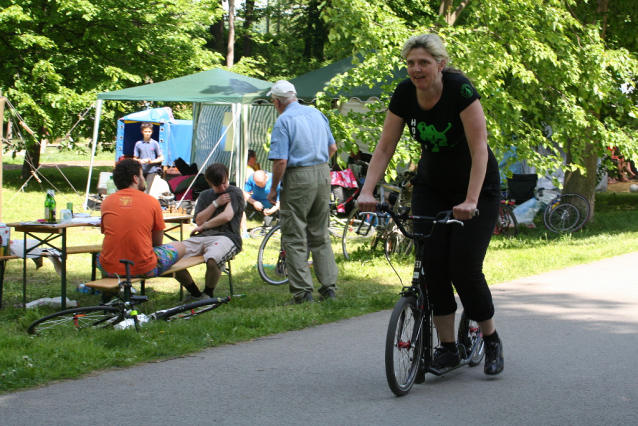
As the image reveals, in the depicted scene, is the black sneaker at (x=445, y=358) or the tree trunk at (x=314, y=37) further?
the tree trunk at (x=314, y=37)

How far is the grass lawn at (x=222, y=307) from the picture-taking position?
4.53 metres

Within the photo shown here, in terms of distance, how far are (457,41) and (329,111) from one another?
1.97 meters

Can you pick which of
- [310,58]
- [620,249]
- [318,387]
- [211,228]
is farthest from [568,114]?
[310,58]

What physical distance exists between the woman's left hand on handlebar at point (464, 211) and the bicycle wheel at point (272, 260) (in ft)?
14.8

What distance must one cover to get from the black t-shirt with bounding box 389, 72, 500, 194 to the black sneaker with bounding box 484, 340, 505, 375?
97 cm

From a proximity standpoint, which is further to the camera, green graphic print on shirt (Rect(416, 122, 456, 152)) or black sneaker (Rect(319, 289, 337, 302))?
black sneaker (Rect(319, 289, 337, 302))

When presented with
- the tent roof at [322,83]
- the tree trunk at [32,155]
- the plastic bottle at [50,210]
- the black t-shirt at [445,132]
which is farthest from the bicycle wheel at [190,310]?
the tree trunk at [32,155]

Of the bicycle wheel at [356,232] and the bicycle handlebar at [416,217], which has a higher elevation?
the bicycle handlebar at [416,217]

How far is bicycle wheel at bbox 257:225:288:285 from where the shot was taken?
8180 millimetres

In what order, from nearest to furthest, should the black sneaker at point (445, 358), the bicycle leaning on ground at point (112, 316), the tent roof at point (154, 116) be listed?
the black sneaker at point (445, 358), the bicycle leaning on ground at point (112, 316), the tent roof at point (154, 116)

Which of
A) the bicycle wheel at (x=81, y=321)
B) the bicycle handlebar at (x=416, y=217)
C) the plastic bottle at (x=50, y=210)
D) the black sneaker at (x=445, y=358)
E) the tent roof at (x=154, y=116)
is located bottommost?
the bicycle wheel at (x=81, y=321)

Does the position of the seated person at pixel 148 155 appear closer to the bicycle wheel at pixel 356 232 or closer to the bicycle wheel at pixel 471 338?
the bicycle wheel at pixel 356 232

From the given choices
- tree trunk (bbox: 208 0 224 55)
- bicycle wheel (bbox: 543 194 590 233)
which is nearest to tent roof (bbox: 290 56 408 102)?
bicycle wheel (bbox: 543 194 590 233)

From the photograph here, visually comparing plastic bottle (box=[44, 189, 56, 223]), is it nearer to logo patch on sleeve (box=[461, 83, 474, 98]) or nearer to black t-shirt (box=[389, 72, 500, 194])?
black t-shirt (box=[389, 72, 500, 194])
